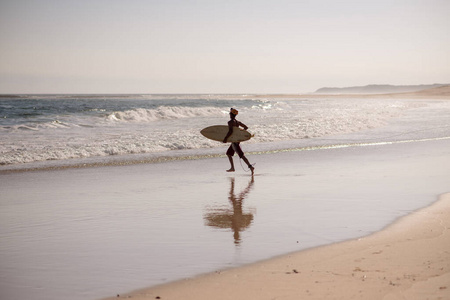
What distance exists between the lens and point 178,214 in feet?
28.0

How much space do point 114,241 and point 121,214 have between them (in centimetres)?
177

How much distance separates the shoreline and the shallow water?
1.08 feet

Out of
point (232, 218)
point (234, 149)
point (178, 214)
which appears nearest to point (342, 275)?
point (232, 218)

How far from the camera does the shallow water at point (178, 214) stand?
5.66 meters

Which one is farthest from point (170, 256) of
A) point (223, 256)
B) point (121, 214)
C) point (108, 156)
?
point (108, 156)

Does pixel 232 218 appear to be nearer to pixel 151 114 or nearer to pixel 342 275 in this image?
pixel 342 275

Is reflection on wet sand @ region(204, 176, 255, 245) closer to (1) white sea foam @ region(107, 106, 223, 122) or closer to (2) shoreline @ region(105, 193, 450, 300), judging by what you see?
(2) shoreline @ region(105, 193, 450, 300)

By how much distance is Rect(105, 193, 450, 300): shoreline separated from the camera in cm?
477

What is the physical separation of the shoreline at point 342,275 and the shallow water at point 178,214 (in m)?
0.33

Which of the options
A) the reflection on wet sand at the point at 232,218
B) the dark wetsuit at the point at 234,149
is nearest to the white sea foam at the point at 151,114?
the dark wetsuit at the point at 234,149

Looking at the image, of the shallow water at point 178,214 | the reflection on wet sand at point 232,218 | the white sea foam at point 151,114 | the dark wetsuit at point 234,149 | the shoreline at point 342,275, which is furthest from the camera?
the white sea foam at point 151,114

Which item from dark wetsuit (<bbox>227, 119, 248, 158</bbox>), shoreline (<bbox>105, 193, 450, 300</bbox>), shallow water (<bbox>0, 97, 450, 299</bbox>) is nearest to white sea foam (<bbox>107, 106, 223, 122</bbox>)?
dark wetsuit (<bbox>227, 119, 248, 158</bbox>)

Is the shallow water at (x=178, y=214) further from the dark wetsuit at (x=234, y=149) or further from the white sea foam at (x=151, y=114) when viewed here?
the white sea foam at (x=151, y=114)

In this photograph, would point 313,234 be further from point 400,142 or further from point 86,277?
point 400,142
